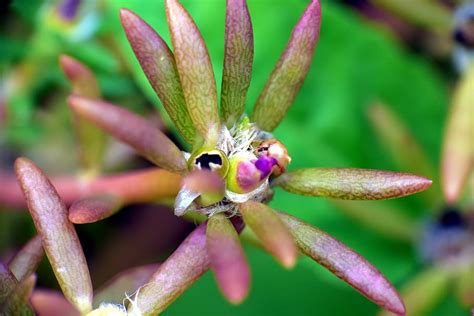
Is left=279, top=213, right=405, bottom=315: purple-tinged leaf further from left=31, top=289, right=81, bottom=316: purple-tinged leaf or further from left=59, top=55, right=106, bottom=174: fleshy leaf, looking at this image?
left=59, top=55, right=106, bottom=174: fleshy leaf

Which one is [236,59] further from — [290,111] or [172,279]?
[290,111]

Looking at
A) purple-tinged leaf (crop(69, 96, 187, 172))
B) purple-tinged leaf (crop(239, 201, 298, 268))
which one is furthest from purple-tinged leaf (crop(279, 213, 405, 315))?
purple-tinged leaf (crop(69, 96, 187, 172))

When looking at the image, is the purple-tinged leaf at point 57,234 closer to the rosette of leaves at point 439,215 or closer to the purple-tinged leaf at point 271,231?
the purple-tinged leaf at point 271,231

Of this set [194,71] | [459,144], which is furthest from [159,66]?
[459,144]

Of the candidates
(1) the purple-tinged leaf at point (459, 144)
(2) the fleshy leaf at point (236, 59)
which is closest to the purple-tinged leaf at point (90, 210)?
(2) the fleshy leaf at point (236, 59)

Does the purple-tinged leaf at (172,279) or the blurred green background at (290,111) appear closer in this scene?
the purple-tinged leaf at (172,279)

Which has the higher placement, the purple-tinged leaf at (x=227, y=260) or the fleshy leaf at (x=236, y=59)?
the fleshy leaf at (x=236, y=59)
